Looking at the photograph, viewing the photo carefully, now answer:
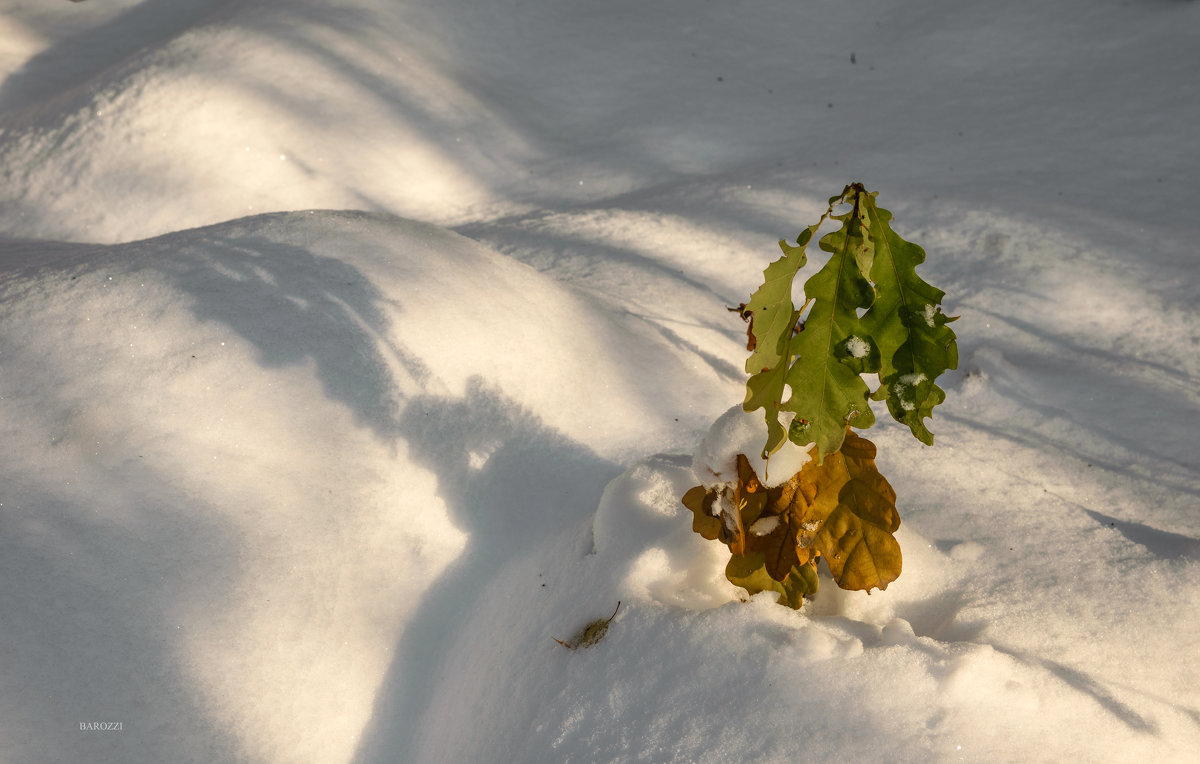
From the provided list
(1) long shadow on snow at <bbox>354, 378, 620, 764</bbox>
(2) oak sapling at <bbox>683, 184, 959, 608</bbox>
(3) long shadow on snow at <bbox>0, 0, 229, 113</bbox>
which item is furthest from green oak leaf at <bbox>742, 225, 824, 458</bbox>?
(3) long shadow on snow at <bbox>0, 0, 229, 113</bbox>

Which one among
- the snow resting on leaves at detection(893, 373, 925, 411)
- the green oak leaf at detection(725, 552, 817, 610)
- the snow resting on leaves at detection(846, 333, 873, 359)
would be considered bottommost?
the green oak leaf at detection(725, 552, 817, 610)

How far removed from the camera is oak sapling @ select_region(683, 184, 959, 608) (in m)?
0.99

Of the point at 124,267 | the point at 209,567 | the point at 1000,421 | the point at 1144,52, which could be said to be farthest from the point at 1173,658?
the point at 1144,52

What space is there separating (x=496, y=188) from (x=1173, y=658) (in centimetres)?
250

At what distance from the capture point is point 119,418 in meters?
1.51

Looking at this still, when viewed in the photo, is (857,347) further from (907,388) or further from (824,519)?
(824,519)

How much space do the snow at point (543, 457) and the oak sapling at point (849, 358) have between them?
0.33 ft

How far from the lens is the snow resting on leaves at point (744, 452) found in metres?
1.12

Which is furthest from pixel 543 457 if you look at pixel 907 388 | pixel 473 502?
pixel 907 388

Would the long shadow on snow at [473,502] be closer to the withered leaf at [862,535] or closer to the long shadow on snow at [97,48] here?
the withered leaf at [862,535]

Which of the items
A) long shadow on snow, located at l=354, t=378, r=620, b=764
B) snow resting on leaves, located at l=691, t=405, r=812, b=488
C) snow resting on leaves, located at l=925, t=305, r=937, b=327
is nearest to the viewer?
snow resting on leaves, located at l=925, t=305, r=937, b=327

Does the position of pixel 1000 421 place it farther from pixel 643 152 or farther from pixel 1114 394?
pixel 643 152

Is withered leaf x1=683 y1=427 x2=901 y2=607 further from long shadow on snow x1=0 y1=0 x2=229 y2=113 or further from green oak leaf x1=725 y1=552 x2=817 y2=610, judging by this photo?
long shadow on snow x1=0 y1=0 x2=229 y2=113

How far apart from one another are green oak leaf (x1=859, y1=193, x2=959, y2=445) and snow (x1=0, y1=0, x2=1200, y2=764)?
19 cm
